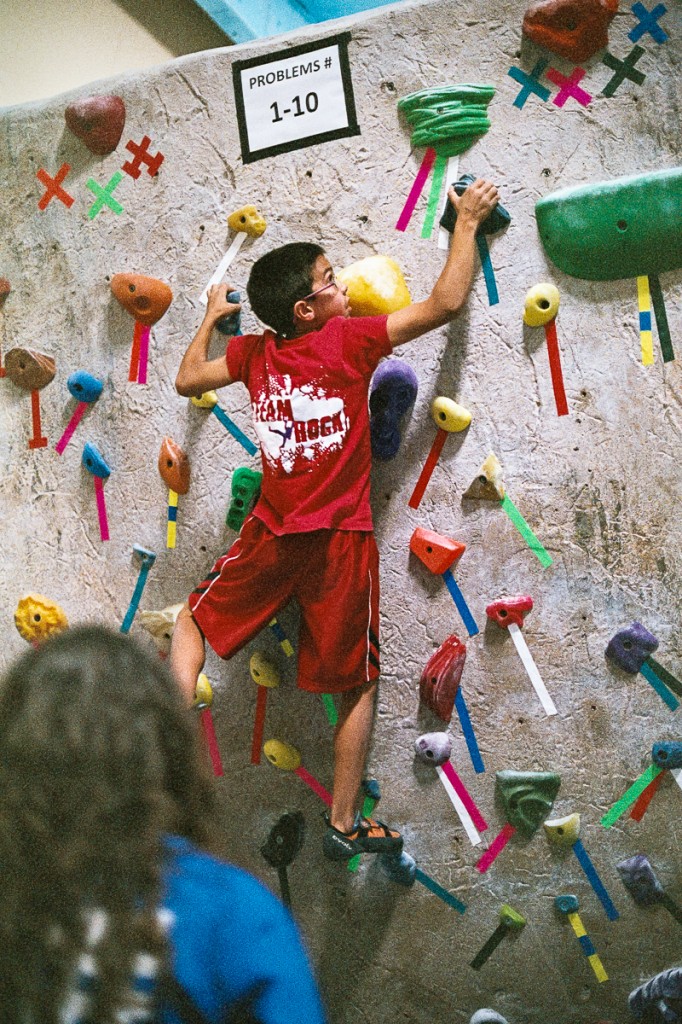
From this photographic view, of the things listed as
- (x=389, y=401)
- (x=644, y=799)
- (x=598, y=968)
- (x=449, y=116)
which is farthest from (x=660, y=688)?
(x=449, y=116)

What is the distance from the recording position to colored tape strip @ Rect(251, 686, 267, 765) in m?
2.12

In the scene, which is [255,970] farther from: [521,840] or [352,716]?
[521,840]

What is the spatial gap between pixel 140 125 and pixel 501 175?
3.14 feet

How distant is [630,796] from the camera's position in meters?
1.86

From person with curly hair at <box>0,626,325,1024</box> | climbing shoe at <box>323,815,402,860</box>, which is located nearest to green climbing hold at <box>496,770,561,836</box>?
climbing shoe at <box>323,815,402,860</box>

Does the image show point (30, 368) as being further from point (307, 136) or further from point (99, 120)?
point (307, 136)

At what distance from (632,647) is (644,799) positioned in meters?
0.33

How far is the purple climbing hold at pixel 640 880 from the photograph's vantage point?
184 cm

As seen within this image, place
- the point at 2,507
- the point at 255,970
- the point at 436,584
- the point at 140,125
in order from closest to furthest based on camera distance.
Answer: the point at 255,970, the point at 436,584, the point at 140,125, the point at 2,507

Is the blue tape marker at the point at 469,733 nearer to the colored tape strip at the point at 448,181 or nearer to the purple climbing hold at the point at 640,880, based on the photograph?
the purple climbing hold at the point at 640,880

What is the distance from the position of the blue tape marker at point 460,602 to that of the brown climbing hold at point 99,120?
141 cm

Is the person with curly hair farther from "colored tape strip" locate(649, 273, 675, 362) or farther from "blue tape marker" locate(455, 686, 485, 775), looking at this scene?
"colored tape strip" locate(649, 273, 675, 362)

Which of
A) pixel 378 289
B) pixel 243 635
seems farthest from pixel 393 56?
pixel 243 635

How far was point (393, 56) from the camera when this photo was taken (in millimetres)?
1983
